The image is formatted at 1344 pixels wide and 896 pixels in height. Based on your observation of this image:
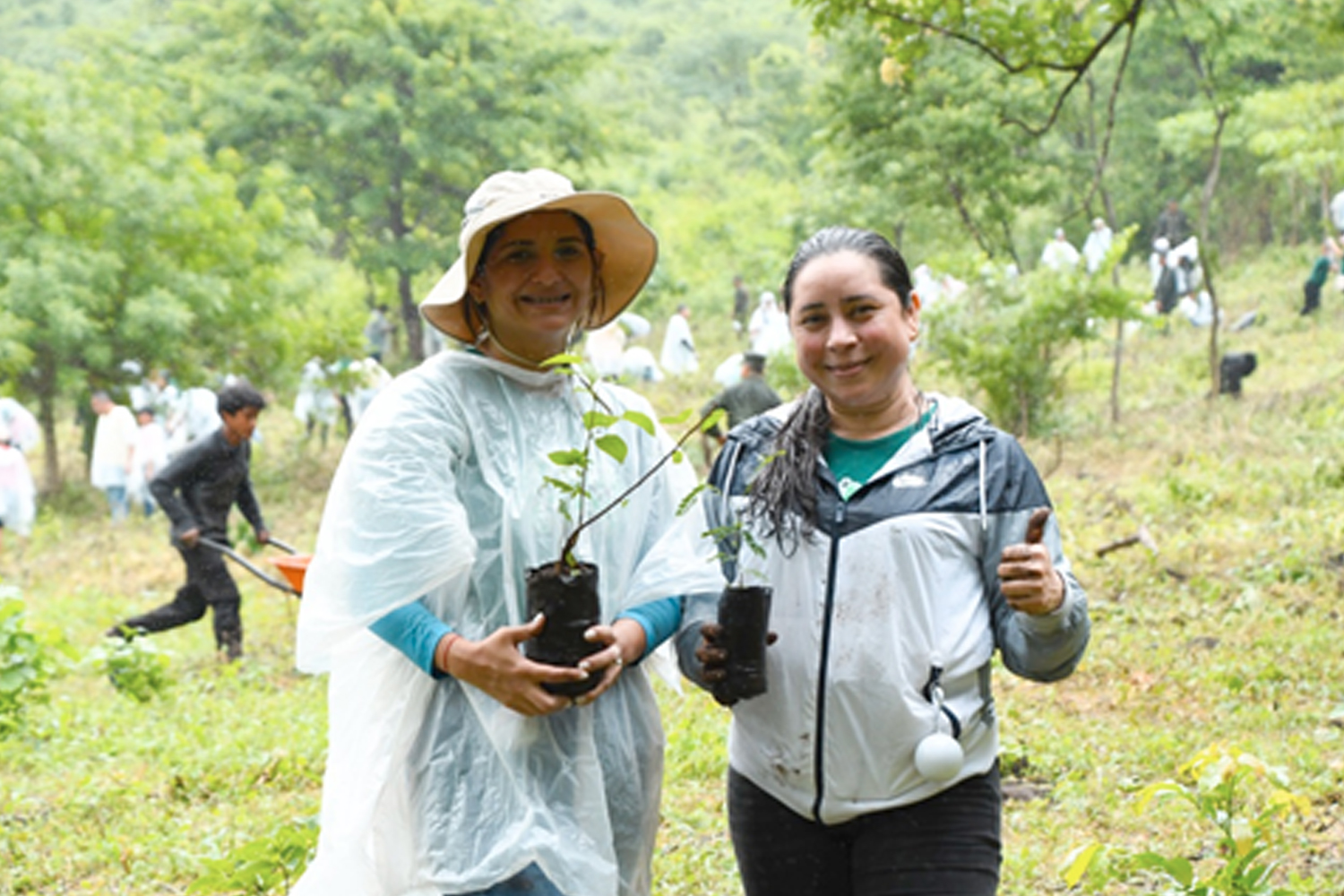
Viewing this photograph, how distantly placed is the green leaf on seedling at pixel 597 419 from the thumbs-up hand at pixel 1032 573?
2.23 ft

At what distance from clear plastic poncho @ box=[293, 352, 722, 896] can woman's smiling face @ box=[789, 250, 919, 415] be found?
0.44 m

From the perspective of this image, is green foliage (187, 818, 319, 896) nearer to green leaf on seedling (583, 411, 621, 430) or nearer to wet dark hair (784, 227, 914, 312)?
green leaf on seedling (583, 411, 621, 430)

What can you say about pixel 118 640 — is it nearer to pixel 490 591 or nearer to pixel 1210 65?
pixel 490 591

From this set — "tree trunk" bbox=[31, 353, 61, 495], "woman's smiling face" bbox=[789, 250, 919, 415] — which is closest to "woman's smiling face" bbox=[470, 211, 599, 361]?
"woman's smiling face" bbox=[789, 250, 919, 415]

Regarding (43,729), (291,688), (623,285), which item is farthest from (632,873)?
(291,688)

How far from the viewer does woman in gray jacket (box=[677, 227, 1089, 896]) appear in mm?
2422

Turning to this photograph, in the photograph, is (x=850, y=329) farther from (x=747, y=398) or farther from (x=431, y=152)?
(x=431, y=152)

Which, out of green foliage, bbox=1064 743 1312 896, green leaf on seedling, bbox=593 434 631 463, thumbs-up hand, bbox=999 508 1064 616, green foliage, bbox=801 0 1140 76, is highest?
green foliage, bbox=801 0 1140 76

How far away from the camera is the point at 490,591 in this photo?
2.53 m

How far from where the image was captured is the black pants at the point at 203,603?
8.63m

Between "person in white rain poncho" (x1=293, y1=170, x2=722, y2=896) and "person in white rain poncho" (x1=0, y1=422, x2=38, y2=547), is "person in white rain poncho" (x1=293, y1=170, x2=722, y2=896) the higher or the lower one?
the higher one

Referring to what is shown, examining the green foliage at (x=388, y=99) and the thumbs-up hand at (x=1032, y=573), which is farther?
the green foliage at (x=388, y=99)

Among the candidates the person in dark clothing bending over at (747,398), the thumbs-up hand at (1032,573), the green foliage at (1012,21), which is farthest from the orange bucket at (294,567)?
the person in dark clothing bending over at (747,398)

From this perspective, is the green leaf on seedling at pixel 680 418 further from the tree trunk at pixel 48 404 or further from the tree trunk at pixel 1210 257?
the tree trunk at pixel 48 404
